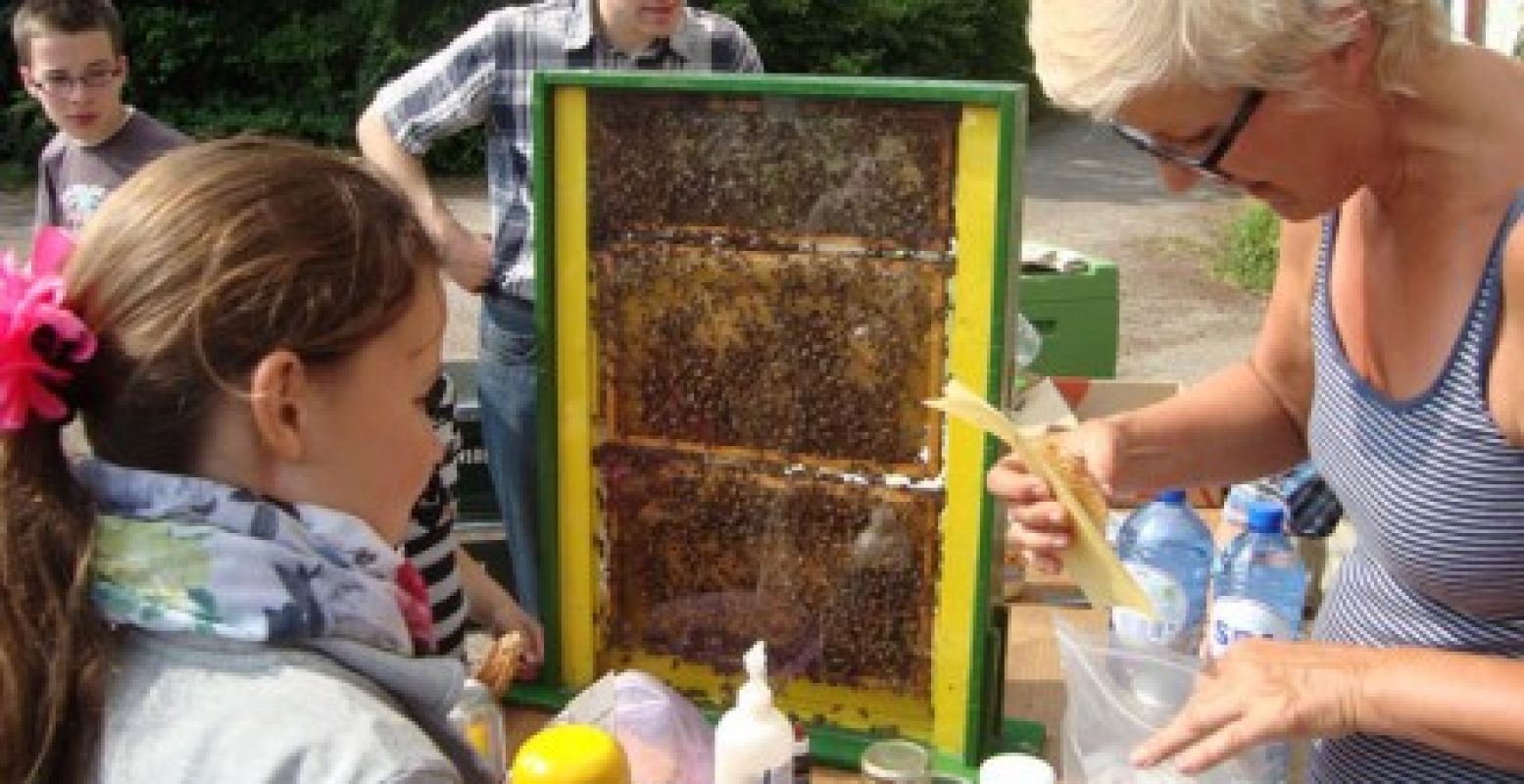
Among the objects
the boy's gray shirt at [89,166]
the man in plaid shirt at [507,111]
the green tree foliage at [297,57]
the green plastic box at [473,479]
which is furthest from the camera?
the green tree foliage at [297,57]

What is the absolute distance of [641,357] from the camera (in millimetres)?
1996

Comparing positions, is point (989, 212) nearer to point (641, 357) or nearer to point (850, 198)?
point (850, 198)

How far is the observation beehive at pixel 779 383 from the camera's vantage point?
1.81 m

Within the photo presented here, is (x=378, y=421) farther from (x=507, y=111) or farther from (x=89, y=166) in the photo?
(x=89, y=166)

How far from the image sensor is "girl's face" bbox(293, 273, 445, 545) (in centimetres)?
118

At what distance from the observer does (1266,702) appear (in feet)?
4.82

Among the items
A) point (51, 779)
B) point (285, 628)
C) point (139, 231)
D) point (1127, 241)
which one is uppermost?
point (139, 231)

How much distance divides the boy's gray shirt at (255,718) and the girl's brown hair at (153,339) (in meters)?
0.03

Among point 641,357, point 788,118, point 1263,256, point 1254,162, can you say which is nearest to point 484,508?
point 641,357

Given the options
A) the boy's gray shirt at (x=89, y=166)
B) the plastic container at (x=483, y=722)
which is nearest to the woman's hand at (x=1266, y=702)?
the plastic container at (x=483, y=722)

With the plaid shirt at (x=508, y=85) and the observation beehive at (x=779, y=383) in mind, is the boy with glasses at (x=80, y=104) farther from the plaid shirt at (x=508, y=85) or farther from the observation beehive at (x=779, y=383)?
the observation beehive at (x=779, y=383)

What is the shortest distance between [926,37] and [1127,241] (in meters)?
4.07

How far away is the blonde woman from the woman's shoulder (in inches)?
33.0

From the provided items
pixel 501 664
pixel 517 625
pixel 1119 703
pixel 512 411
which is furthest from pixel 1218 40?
pixel 512 411
